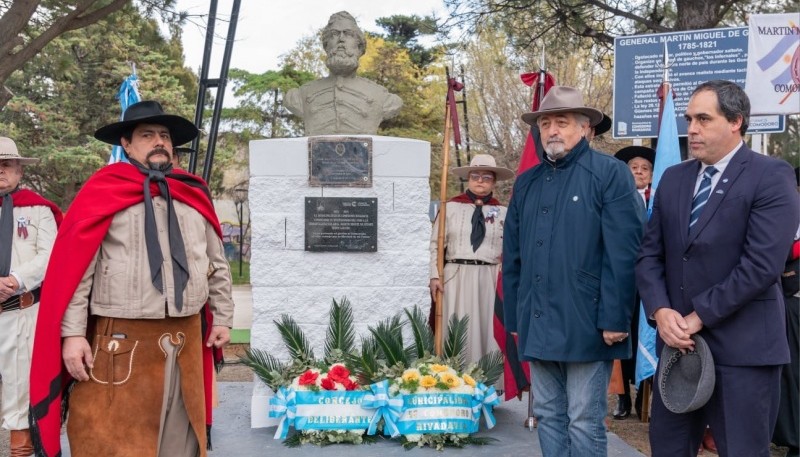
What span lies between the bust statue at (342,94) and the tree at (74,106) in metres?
17.7

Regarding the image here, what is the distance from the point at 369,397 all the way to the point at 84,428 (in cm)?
196

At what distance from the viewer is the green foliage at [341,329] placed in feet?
17.5

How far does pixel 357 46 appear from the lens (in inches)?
229

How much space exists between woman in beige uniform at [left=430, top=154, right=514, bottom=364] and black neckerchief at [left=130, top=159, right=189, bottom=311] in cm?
276

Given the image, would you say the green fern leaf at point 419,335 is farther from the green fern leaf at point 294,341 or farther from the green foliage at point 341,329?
the green fern leaf at point 294,341

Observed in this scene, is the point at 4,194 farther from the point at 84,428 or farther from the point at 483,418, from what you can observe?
the point at 483,418

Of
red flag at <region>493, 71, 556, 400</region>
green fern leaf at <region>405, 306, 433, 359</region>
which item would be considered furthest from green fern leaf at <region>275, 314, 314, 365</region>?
red flag at <region>493, 71, 556, 400</region>

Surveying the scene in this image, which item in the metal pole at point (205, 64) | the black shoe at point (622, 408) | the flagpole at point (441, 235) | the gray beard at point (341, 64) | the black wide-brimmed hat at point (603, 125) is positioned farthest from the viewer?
the metal pole at point (205, 64)

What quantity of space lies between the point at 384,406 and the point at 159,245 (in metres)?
2.07

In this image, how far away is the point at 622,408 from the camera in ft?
21.1

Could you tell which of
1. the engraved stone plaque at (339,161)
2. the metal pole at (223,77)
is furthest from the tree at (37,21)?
the engraved stone plaque at (339,161)

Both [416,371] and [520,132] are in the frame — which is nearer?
[416,371]

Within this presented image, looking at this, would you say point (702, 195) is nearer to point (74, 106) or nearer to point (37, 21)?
point (37, 21)

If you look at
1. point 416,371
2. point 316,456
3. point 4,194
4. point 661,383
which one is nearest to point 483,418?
point 416,371
